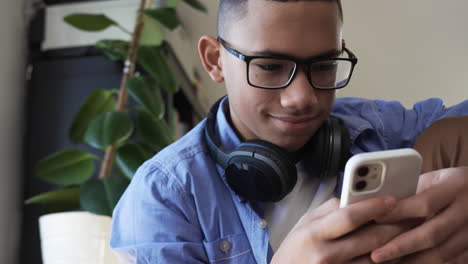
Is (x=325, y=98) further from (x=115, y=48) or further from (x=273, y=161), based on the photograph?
(x=115, y=48)

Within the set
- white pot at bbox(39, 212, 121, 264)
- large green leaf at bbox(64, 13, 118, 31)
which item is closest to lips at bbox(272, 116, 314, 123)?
white pot at bbox(39, 212, 121, 264)

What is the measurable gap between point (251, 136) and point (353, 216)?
37 cm

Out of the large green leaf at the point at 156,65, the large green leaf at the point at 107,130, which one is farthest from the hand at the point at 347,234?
the large green leaf at the point at 156,65

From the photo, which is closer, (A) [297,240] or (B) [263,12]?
(A) [297,240]

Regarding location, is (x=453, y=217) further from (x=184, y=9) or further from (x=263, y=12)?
(x=184, y=9)

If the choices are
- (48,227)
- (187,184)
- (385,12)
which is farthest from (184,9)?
(187,184)

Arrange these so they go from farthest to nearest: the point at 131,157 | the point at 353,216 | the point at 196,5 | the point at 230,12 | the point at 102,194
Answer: the point at 196,5 < the point at 131,157 < the point at 102,194 < the point at 230,12 < the point at 353,216

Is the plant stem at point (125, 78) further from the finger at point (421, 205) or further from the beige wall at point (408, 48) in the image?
the finger at point (421, 205)

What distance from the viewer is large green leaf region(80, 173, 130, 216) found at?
3.87 feet

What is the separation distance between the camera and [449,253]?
1.46 ft

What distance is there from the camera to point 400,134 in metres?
0.78

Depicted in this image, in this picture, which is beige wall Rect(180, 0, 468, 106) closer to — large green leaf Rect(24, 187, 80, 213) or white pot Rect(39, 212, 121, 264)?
white pot Rect(39, 212, 121, 264)

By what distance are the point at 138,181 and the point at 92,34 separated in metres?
0.95

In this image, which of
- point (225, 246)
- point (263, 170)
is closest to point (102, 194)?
point (225, 246)
